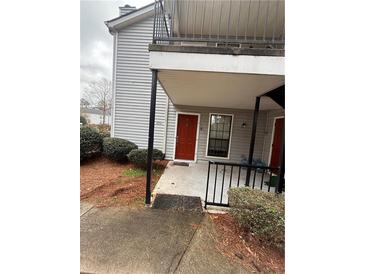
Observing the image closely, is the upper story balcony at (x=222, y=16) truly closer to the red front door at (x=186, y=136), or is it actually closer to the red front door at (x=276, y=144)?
the red front door at (x=276, y=144)

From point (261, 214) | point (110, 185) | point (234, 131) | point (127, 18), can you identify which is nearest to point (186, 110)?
point (234, 131)

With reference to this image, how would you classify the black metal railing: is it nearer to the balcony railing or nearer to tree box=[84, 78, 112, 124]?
the balcony railing

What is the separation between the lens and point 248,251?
2.49 m

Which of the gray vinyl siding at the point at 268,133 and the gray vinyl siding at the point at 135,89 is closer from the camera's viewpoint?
the gray vinyl siding at the point at 268,133

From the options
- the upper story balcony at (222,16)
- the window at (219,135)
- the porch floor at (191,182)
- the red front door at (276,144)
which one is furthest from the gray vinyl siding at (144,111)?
the upper story balcony at (222,16)

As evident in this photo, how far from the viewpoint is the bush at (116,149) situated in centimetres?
659

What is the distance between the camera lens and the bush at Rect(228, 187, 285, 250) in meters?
2.45

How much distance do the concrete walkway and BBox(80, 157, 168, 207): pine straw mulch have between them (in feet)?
1.38

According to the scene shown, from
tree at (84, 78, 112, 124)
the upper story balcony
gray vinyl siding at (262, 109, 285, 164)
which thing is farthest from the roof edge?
tree at (84, 78, 112, 124)

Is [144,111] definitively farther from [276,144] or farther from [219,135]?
[276,144]

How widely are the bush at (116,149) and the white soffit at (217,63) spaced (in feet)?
13.9
